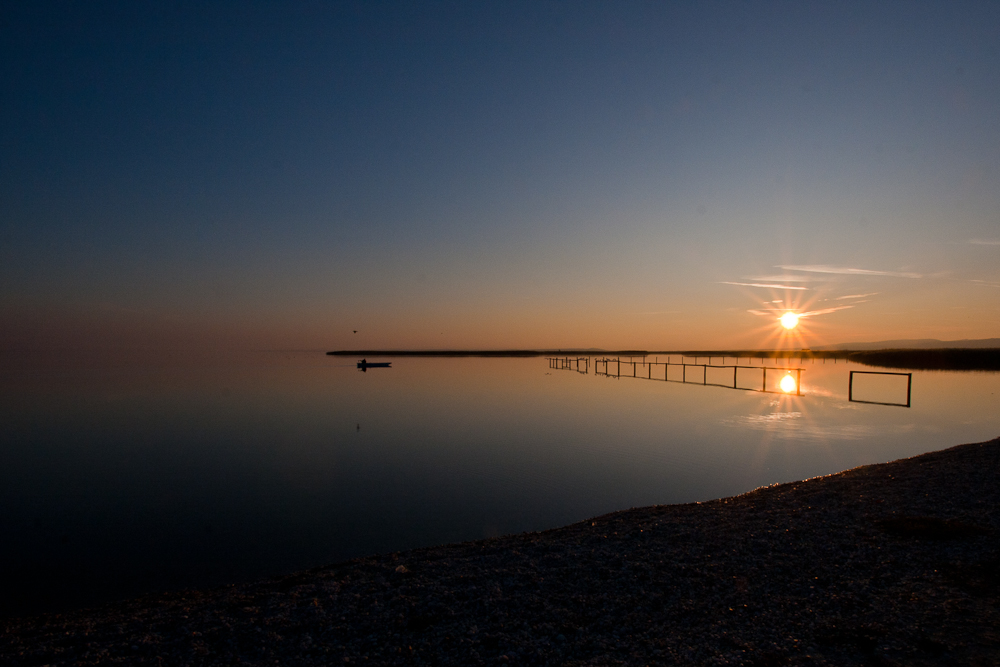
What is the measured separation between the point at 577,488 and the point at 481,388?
36970 millimetres

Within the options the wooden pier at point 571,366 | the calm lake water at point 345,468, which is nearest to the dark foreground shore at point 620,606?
the calm lake water at point 345,468

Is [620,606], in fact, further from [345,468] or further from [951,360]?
[951,360]

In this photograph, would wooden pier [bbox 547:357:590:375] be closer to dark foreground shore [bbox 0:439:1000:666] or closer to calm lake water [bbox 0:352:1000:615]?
calm lake water [bbox 0:352:1000:615]

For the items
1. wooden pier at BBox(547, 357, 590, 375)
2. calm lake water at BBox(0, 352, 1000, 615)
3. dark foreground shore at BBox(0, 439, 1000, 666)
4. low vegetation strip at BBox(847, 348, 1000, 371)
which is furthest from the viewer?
wooden pier at BBox(547, 357, 590, 375)

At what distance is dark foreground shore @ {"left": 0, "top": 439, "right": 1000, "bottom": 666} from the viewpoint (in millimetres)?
5398

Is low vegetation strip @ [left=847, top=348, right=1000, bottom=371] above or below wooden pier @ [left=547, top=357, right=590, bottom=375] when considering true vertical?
above

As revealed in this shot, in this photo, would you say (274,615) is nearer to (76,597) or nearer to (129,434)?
(76,597)

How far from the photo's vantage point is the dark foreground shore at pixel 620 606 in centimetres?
540

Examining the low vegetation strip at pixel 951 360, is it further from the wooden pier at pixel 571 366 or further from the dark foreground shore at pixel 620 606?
the dark foreground shore at pixel 620 606

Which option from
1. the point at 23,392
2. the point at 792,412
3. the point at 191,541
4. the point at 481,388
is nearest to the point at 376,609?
the point at 191,541

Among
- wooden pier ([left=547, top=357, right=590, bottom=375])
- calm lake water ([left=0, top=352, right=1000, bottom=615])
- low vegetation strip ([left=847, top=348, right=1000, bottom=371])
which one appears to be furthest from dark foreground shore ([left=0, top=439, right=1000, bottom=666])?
low vegetation strip ([left=847, top=348, right=1000, bottom=371])

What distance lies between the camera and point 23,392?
145 ft

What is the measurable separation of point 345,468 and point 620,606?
568 inches

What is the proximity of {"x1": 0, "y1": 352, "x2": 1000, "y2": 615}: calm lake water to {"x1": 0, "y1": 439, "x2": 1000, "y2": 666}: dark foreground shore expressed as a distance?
2.97 meters
